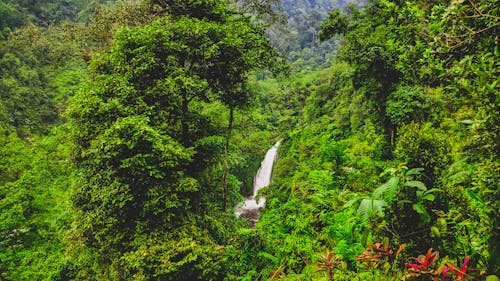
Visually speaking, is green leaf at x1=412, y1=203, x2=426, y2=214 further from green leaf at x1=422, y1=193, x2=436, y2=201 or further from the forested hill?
the forested hill

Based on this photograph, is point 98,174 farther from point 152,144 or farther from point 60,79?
point 60,79

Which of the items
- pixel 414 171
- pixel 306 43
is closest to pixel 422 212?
pixel 414 171

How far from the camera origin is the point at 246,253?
20.1ft

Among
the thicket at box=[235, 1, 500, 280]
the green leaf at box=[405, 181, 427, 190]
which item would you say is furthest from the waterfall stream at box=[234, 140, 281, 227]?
the green leaf at box=[405, 181, 427, 190]

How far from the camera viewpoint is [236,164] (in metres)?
7.78

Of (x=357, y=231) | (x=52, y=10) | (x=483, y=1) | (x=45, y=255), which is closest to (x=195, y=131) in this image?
(x=357, y=231)

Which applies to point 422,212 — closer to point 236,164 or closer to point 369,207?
point 369,207

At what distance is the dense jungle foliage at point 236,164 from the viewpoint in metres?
2.76

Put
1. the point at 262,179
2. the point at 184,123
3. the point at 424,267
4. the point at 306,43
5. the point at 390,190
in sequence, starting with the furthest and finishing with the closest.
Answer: the point at 306,43
the point at 262,179
the point at 184,123
the point at 390,190
the point at 424,267

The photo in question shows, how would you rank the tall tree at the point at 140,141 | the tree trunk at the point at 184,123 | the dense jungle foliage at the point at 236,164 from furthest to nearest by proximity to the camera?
the tree trunk at the point at 184,123, the tall tree at the point at 140,141, the dense jungle foliage at the point at 236,164

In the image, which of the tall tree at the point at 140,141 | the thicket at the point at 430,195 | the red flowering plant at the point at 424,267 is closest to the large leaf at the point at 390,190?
the thicket at the point at 430,195

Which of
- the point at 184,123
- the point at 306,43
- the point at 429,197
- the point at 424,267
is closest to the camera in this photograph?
the point at 424,267

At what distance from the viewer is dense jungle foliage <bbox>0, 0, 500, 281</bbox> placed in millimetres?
2760

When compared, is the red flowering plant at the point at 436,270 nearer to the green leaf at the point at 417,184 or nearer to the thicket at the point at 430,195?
the thicket at the point at 430,195
